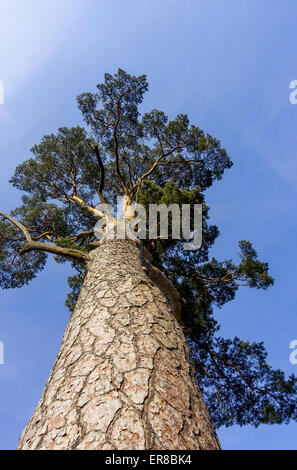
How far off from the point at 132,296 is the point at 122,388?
128 cm

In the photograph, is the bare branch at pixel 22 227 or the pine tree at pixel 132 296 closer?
the pine tree at pixel 132 296

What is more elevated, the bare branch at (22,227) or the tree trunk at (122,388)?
the bare branch at (22,227)

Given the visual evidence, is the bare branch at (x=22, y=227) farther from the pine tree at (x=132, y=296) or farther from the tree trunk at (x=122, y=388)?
the tree trunk at (x=122, y=388)

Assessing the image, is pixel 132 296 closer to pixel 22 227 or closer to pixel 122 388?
pixel 122 388

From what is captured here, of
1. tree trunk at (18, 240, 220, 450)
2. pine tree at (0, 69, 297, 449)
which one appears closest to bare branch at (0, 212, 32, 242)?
pine tree at (0, 69, 297, 449)

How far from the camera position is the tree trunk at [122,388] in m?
1.66

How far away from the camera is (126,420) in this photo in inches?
66.6

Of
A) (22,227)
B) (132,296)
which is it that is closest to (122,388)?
(132,296)

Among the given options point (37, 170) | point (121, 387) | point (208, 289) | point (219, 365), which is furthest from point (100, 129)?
point (121, 387)

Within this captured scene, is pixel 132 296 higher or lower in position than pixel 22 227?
lower

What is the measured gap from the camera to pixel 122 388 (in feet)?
6.35

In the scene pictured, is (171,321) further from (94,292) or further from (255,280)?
(255,280)

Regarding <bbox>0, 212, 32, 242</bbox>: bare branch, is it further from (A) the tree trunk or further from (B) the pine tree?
(A) the tree trunk

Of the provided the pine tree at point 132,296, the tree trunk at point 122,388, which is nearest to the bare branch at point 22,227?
the pine tree at point 132,296
